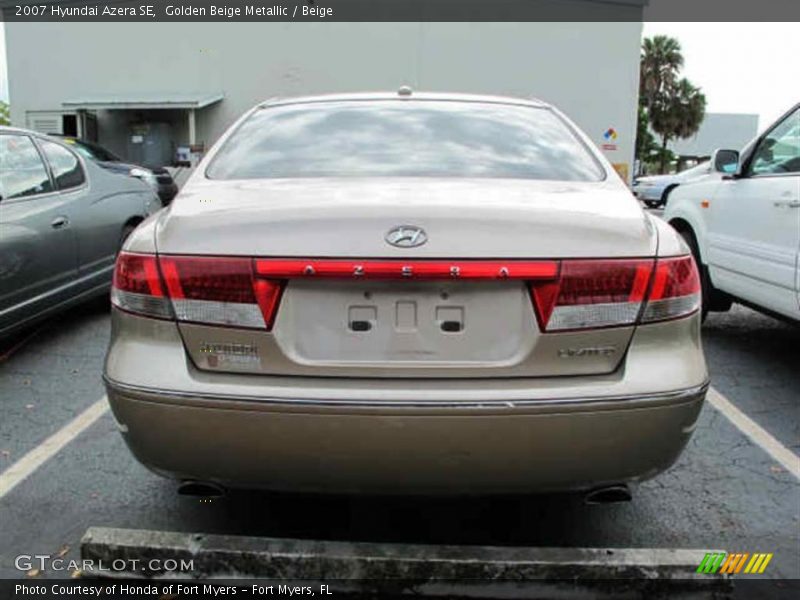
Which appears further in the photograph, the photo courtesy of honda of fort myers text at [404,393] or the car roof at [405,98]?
the car roof at [405,98]

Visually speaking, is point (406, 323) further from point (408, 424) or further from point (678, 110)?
point (678, 110)

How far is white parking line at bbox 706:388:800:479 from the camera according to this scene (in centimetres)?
349

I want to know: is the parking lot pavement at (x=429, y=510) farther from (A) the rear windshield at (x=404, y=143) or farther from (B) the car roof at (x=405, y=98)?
(B) the car roof at (x=405, y=98)

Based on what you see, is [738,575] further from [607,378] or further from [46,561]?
[46,561]

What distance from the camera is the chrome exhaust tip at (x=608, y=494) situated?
2.25 m

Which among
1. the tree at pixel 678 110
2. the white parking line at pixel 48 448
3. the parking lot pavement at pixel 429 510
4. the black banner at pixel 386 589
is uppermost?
the black banner at pixel 386 589

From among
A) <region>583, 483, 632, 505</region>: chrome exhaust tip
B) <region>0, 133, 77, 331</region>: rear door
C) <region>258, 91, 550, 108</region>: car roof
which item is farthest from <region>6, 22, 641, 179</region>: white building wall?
<region>583, 483, 632, 505</region>: chrome exhaust tip

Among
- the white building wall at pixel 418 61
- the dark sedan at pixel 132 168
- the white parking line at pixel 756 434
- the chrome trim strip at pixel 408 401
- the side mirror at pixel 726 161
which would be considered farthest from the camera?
the white building wall at pixel 418 61

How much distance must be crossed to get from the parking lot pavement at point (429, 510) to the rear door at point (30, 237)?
94 cm

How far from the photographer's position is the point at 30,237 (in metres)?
4.64

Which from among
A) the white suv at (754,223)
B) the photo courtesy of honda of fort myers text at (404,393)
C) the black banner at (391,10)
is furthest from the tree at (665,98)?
the photo courtesy of honda of fort myers text at (404,393)

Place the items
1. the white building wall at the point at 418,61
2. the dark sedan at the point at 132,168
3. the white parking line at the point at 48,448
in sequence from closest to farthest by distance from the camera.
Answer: the white parking line at the point at 48,448 → the dark sedan at the point at 132,168 → the white building wall at the point at 418,61

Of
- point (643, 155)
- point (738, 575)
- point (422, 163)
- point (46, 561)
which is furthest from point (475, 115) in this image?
point (643, 155)

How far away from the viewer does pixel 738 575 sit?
2525 mm
